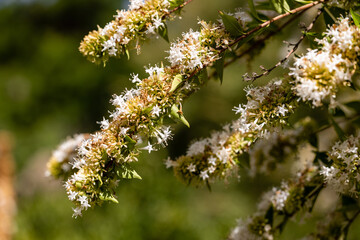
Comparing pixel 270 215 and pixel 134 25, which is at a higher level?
pixel 134 25

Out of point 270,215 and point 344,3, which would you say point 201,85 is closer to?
point 344,3

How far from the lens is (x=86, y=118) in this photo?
10.5 metres

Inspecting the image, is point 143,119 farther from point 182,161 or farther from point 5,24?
point 5,24

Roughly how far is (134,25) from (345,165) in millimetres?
554

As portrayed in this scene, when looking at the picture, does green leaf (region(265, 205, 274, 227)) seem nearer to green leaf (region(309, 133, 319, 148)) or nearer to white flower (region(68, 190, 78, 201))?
green leaf (region(309, 133, 319, 148))

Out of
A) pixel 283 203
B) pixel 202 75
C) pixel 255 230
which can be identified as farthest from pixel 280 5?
pixel 255 230

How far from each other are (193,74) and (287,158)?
562 mm

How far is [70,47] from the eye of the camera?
38.2 feet

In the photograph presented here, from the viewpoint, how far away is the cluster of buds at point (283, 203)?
104cm

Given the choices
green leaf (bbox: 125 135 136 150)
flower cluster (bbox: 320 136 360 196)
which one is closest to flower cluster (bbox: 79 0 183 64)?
green leaf (bbox: 125 135 136 150)

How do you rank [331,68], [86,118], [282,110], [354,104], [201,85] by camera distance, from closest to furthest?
[331,68] → [282,110] → [201,85] → [354,104] → [86,118]

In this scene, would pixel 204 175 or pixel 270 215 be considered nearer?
pixel 204 175

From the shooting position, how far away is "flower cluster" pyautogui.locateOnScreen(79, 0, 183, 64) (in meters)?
0.85

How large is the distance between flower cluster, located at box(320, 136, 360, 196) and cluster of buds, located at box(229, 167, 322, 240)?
0.19 metres
